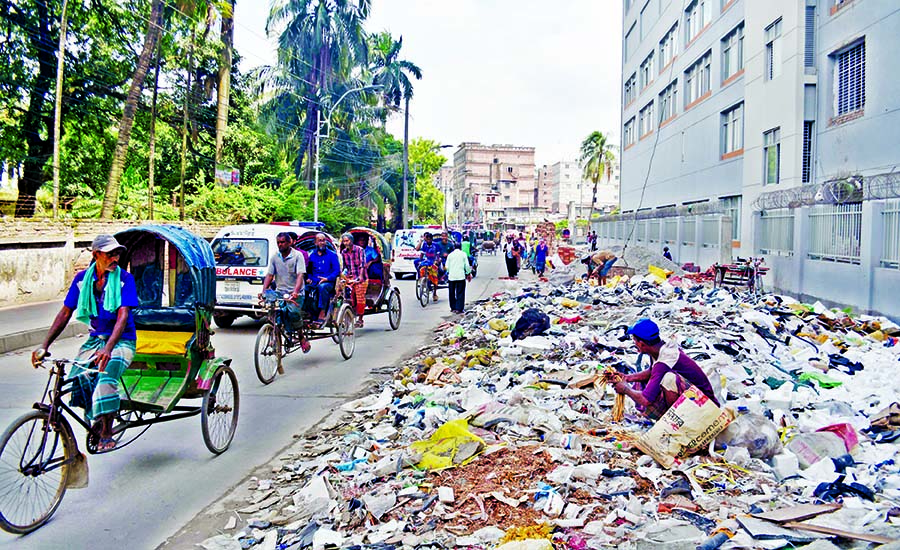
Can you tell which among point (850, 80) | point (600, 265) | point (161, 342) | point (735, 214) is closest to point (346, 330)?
point (161, 342)

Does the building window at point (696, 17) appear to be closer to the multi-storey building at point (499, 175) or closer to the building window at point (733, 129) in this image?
the building window at point (733, 129)

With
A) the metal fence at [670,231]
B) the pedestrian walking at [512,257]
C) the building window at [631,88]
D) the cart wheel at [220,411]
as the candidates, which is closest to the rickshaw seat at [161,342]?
the cart wheel at [220,411]

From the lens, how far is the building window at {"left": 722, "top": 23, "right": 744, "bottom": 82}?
94.8 ft

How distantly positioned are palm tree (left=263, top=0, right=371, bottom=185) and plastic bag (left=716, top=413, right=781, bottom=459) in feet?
135

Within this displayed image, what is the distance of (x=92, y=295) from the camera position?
5.55m

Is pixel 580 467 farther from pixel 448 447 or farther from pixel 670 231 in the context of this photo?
pixel 670 231

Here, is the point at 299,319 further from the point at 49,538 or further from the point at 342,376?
the point at 49,538

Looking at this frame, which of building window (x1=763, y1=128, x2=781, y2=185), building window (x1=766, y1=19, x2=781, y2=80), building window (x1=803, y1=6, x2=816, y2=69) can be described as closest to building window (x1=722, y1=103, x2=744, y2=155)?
building window (x1=763, y1=128, x2=781, y2=185)

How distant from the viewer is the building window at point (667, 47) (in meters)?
39.6

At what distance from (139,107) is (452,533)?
3329 cm

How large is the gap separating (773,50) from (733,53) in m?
6.31

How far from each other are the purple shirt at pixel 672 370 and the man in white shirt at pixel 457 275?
10741 millimetres

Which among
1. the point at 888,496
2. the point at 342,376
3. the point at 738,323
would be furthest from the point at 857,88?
the point at 888,496

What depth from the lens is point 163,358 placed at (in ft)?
21.4
